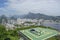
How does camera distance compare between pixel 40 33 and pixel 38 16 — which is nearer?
pixel 40 33

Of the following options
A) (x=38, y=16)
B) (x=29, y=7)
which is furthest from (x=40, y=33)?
(x=29, y=7)

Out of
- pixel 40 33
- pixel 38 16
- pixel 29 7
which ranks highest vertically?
pixel 29 7

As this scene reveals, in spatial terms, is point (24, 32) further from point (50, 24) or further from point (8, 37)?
point (50, 24)

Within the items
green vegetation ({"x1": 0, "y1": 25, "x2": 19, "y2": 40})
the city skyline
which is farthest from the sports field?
the city skyline

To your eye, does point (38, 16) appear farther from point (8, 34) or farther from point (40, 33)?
point (8, 34)

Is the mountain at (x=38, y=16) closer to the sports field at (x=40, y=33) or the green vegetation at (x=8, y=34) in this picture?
→ the sports field at (x=40, y=33)

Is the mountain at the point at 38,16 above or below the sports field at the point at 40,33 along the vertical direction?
above

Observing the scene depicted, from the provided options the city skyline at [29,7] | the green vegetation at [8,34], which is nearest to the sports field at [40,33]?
the green vegetation at [8,34]

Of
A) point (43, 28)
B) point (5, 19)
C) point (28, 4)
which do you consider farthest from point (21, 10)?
point (43, 28)
